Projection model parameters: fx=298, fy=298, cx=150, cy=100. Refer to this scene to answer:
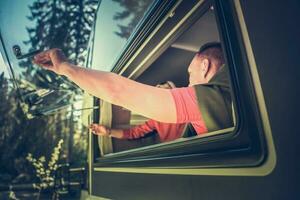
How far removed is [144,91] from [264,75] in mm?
592

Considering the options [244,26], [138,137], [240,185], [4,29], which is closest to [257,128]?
[240,185]

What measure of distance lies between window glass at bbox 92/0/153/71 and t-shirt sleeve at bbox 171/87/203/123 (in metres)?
0.58

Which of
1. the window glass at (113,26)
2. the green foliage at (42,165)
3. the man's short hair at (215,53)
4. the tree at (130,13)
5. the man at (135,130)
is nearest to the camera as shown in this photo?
the man's short hair at (215,53)

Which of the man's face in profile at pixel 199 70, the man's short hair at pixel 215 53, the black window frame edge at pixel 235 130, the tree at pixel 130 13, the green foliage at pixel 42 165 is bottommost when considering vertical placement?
the green foliage at pixel 42 165

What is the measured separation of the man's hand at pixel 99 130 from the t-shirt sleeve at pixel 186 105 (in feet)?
5.55

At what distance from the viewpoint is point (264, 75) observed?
88 cm

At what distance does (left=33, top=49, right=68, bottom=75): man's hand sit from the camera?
166 centimetres

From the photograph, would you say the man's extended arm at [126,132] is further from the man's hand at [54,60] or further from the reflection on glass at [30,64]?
the man's hand at [54,60]

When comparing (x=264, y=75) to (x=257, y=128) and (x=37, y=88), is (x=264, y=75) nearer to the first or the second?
(x=257, y=128)

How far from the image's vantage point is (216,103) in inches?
46.3

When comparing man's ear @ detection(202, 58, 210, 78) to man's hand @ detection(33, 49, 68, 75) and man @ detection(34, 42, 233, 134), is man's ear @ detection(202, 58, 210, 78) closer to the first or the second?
man @ detection(34, 42, 233, 134)

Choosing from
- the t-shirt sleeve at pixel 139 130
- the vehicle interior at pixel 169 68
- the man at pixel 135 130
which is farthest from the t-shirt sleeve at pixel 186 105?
the t-shirt sleeve at pixel 139 130

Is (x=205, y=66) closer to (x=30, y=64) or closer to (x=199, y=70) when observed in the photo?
(x=199, y=70)

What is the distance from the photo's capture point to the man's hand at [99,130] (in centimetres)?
294
